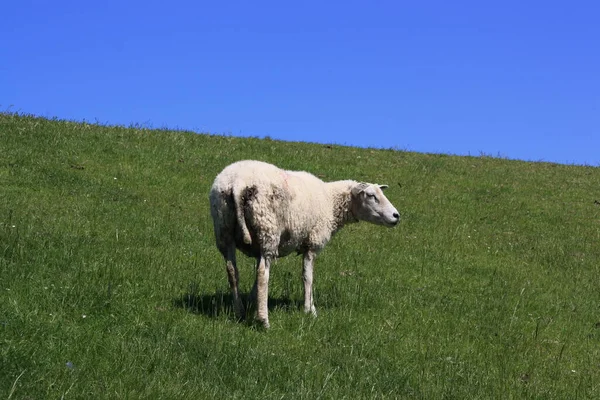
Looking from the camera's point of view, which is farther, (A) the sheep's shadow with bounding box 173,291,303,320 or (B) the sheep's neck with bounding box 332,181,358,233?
(B) the sheep's neck with bounding box 332,181,358,233

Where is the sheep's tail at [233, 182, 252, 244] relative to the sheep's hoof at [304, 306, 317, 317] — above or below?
above

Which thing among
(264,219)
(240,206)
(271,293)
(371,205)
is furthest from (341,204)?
(240,206)

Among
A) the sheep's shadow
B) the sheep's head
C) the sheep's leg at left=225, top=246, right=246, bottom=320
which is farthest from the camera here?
the sheep's head

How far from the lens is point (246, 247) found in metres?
9.66

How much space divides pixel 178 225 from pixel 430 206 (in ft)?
26.9

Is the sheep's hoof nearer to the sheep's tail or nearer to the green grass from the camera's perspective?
the green grass

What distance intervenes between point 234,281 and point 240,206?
3.11 ft

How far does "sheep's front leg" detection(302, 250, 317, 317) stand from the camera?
10.4 metres

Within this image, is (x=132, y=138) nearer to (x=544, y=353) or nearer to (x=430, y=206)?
(x=430, y=206)

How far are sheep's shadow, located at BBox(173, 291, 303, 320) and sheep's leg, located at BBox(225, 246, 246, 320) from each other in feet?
0.40

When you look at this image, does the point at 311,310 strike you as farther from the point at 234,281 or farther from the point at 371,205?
the point at 371,205

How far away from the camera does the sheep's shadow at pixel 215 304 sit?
31.1 feet

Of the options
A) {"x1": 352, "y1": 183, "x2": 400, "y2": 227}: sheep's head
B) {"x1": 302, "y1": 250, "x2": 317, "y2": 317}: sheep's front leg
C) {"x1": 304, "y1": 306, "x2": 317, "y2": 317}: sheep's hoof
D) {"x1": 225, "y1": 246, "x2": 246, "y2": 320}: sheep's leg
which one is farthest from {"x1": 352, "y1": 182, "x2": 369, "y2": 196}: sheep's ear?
{"x1": 225, "y1": 246, "x2": 246, "y2": 320}: sheep's leg

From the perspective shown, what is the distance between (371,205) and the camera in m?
11.6
